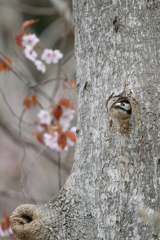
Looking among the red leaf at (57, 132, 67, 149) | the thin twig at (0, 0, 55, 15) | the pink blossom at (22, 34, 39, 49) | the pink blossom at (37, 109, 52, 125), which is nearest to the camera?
the red leaf at (57, 132, 67, 149)

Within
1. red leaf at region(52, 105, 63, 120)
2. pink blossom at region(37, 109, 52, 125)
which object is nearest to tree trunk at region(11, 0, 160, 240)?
red leaf at region(52, 105, 63, 120)

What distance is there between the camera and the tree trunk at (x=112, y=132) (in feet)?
2.82

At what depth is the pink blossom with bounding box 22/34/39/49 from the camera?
2.11 metres

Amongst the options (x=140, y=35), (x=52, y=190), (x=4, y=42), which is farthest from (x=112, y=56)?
(x=4, y=42)

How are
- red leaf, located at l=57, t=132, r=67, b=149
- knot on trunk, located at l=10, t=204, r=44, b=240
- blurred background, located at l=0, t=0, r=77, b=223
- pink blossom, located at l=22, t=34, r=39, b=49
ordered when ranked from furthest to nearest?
1. blurred background, located at l=0, t=0, r=77, b=223
2. pink blossom, located at l=22, t=34, r=39, b=49
3. red leaf, located at l=57, t=132, r=67, b=149
4. knot on trunk, located at l=10, t=204, r=44, b=240

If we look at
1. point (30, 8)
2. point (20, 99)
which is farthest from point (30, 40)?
point (20, 99)

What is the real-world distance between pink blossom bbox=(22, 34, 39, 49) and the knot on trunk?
51.9 inches

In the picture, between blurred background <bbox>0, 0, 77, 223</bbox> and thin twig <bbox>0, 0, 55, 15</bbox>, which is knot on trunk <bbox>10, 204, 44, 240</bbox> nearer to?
blurred background <bbox>0, 0, 77, 223</bbox>

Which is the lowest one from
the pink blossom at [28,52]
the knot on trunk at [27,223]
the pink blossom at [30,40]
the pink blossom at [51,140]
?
the knot on trunk at [27,223]

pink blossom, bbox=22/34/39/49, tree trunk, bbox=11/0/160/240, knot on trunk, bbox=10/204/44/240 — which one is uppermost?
pink blossom, bbox=22/34/39/49

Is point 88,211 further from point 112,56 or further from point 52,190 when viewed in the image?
point 52,190

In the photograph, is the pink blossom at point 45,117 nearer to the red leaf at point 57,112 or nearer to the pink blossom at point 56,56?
the red leaf at point 57,112

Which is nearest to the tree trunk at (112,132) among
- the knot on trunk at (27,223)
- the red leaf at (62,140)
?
the knot on trunk at (27,223)

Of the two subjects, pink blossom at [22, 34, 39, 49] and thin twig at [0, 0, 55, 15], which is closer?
pink blossom at [22, 34, 39, 49]
